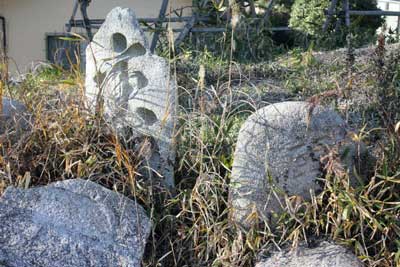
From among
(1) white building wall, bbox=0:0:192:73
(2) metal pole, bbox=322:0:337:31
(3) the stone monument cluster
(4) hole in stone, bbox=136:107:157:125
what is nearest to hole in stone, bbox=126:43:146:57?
(4) hole in stone, bbox=136:107:157:125

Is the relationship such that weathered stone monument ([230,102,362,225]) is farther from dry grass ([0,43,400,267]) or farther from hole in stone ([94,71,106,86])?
hole in stone ([94,71,106,86])

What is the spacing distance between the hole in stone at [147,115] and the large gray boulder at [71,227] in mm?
595

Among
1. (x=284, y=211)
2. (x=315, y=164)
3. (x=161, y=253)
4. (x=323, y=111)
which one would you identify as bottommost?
(x=161, y=253)

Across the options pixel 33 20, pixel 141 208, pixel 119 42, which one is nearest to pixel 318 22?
pixel 33 20

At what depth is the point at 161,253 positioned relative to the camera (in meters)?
3.57

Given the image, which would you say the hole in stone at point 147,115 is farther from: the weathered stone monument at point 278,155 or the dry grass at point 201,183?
the weathered stone monument at point 278,155

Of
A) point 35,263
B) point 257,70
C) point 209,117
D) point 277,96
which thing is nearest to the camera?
point 35,263

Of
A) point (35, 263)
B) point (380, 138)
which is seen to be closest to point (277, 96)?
point (380, 138)

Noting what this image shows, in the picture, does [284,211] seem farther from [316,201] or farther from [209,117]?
[209,117]

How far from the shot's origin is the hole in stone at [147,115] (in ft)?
12.8

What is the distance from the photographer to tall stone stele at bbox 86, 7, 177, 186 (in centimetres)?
378

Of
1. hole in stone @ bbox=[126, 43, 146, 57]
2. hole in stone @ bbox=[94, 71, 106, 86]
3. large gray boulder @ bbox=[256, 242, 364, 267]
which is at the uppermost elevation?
hole in stone @ bbox=[126, 43, 146, 57]

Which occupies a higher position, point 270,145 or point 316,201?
point 270,145

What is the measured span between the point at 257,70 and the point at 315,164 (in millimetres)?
3110
